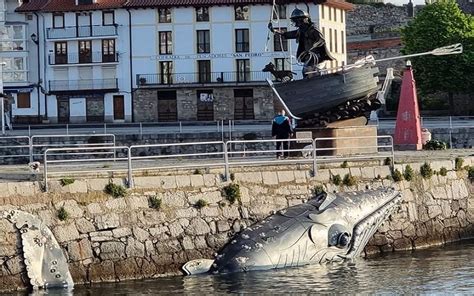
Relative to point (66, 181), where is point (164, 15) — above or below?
above

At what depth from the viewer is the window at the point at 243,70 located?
7675 centimetres

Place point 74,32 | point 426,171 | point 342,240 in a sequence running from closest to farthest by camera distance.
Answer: point 342,240 → point 426,171 → point 74,32

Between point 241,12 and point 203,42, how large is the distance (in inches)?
121

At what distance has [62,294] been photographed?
2203 cm

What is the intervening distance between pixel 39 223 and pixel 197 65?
55.2m

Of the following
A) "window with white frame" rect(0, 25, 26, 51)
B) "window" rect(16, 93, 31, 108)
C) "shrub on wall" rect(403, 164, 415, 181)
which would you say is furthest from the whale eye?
"window with white frame" rect(0, 25, 26, 51)

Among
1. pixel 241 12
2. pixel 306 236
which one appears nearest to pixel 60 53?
pixel 241 12

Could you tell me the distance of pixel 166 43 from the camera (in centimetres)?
7794

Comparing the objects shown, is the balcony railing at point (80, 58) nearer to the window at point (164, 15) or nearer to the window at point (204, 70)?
the window at point (164, 15)

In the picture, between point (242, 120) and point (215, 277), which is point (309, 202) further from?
point (242, 120)

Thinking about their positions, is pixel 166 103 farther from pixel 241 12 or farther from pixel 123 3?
pixel 241 12

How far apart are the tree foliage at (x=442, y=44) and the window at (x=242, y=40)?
9845mm

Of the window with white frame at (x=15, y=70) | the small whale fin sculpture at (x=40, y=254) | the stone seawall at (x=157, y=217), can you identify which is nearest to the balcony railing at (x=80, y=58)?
the window with white frame at (x=15, y=70)

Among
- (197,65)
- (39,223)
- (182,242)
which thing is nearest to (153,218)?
(182,242)
